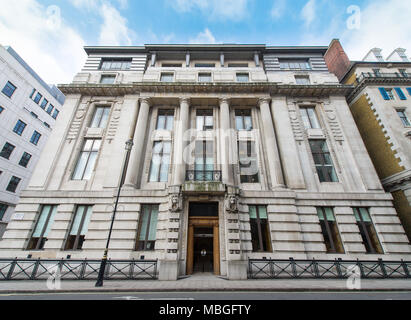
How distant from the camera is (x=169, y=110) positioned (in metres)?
17.6

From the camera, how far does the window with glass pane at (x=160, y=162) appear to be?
14.3 m

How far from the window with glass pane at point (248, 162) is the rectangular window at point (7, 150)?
32139mm

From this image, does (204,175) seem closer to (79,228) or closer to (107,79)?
(79,228)

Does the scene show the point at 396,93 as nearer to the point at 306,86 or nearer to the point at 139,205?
the point at 306,86

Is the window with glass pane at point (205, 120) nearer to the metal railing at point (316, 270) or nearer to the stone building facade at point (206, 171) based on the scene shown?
the stone building facade at point (206, 171)

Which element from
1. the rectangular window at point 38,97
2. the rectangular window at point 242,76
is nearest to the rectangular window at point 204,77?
the rectangular window at point 242,76

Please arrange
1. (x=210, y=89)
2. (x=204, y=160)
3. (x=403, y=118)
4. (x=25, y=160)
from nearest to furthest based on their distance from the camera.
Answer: (x=204, y=160), (x=403, y=118), (x=210, y=89), (x=25, y=160)

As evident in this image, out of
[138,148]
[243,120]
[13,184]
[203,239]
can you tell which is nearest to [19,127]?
[13,184]

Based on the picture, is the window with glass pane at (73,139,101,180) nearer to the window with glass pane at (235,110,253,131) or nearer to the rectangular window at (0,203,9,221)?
the window with glass pane at (235,110,253,131)

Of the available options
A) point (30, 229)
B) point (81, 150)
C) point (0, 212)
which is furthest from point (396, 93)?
point (0, 212)

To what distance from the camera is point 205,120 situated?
17062 mm

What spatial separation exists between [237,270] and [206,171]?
22.5 ft

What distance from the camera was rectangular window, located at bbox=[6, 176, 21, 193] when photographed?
2388 cm

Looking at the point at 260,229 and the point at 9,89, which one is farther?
the point at 9,89
